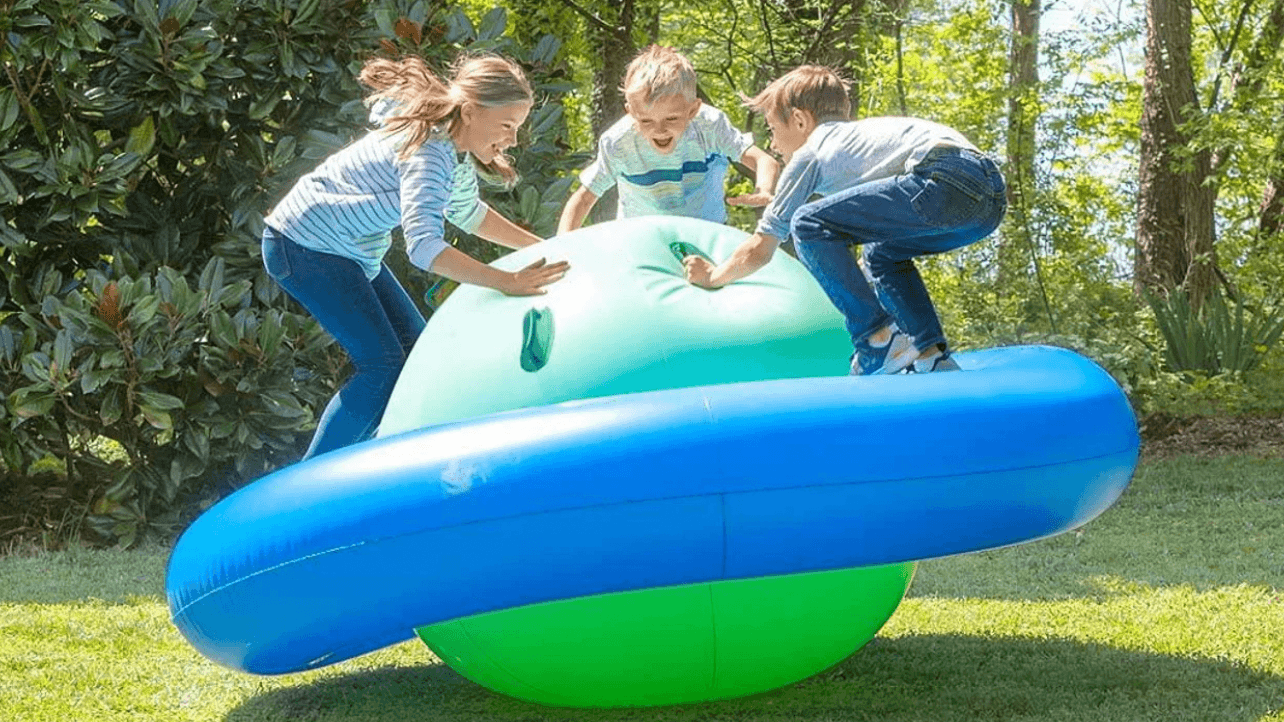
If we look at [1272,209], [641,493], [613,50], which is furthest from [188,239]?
[1272,209]

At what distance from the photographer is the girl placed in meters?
4.59

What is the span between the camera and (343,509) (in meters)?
3.71

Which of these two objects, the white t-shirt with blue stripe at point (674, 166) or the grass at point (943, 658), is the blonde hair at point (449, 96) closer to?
the white t-shirt with blue stripe at point (674, 166)

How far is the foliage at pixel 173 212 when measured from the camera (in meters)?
7.60

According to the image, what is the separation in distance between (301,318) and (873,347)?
4.13 m

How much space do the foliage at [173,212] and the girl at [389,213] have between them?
266 centimetres

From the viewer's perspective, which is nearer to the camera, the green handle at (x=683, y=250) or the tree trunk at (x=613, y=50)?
the green handle at (x=683, y=250)

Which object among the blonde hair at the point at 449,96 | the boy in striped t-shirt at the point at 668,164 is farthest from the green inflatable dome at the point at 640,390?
the boy in striped t-shirt at the point at 668,164

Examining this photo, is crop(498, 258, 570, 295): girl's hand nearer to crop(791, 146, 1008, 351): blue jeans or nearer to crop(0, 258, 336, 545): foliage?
crop(791, 146, 1008, 351): blue jeans

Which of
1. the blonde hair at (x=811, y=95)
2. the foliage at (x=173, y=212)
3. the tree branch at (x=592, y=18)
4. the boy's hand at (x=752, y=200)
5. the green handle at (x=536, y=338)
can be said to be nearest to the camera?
the green handle at (x=536, y=338)

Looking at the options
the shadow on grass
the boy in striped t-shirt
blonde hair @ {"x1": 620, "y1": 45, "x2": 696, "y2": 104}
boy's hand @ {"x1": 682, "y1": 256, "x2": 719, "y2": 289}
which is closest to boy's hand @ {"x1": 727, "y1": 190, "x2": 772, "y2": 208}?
the boy in striped t-shirt

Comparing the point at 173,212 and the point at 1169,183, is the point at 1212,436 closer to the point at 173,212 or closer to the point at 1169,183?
the point at 1169,183

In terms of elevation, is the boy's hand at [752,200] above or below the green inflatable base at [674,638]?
above

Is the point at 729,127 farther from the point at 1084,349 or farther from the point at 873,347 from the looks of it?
the point at 1084,349
